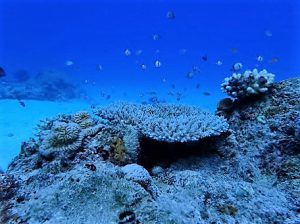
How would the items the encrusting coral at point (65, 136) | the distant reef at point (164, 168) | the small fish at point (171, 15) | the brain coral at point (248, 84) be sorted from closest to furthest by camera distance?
the distant reef at point (164, 168) → the encrusting coral at point (65, 136) → the brain coral at point (248, 84) → the small fish at point (171, 15)

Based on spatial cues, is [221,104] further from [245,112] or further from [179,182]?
[179,182]

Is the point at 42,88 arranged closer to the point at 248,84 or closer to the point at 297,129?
the point at 248,84

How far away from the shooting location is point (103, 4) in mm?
130750

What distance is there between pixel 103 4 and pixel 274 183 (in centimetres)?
13732

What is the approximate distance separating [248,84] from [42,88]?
25.1 m

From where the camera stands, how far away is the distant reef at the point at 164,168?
7.79 feet

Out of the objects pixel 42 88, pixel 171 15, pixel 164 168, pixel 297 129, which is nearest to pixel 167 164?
pixel 164 168

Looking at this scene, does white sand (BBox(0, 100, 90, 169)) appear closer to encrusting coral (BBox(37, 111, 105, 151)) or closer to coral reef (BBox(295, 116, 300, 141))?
encrusting coral (BBox(37, 111, 105, 151))

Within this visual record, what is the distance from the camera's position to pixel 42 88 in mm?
27422

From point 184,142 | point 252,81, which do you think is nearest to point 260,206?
point 184,142

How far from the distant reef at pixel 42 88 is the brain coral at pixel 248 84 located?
20.1 m

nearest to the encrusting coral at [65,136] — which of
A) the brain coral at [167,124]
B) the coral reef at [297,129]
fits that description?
the brain coral at [167,124]

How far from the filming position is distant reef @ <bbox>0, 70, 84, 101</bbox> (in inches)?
940

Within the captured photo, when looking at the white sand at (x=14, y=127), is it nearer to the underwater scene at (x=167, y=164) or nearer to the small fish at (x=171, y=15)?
the underwater scene at (x=167, y=164)
